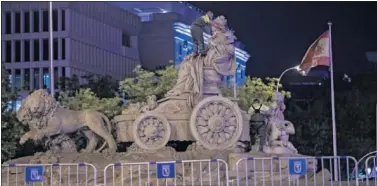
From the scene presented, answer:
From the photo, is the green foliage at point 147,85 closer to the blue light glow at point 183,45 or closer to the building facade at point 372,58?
the blue light glow at point 183,45

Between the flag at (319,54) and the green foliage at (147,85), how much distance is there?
12.4 meters

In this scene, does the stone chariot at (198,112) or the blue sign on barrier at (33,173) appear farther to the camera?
the stone chariot at (198,112)

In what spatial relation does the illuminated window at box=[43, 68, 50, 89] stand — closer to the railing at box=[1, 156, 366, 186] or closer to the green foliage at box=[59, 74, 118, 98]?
the green foliage at box=[59, 74, 118, 98]

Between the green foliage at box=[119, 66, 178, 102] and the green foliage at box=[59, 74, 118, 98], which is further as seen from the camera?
the green foliage at box=[59, 74, 118, 98]

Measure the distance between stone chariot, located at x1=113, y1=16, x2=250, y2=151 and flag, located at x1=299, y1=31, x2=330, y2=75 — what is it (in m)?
10.4

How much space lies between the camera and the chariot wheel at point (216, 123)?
1922cm

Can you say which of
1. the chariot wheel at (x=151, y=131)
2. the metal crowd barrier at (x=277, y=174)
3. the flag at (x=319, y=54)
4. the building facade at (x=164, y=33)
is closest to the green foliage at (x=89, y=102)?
the flag at (x=319, y=54)

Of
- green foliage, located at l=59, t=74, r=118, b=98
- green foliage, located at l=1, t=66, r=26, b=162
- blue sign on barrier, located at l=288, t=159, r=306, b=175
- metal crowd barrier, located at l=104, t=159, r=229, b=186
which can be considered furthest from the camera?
green foliage, located at l=59, t=74, r=118, b=98

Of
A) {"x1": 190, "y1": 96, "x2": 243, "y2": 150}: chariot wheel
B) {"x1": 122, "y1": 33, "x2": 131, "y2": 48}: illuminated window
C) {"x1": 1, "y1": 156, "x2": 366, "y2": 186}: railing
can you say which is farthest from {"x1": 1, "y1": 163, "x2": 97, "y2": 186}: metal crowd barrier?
{"x1": 122, "y1": 33, "x2": 131, "y2": 48}: illuminated window

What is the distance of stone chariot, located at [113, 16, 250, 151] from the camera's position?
758 inches

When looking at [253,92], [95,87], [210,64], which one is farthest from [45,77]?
[210,64]

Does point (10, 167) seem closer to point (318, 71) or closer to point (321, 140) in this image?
point (321, 140)

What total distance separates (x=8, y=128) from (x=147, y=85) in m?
13.7

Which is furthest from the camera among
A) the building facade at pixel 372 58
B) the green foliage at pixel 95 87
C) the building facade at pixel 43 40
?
the building facade at pixel 372 58
